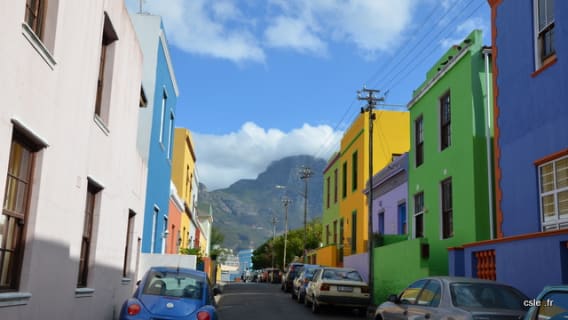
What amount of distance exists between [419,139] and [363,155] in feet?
31.9

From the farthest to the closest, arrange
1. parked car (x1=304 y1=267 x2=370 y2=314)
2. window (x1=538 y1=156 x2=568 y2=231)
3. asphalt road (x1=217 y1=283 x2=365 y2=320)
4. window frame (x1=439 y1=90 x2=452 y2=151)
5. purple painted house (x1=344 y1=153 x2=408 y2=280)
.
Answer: purple painted house (x1=344 y1=153 x2=408 y2=280) < window frame (x1=439 y1=90 x2=452 y2=151) < parked car (x1=304 y1=267 x2=370 y2=314) < asphalt road (x1=217 y1=283 x2=365 y2=320) < window (x1=538 y1=156 x2=568 y2=231)

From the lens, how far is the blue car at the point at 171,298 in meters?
9.48

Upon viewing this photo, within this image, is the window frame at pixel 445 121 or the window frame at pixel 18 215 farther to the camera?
the window frame at pixel 445 121

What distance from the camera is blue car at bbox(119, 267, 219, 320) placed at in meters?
9.48

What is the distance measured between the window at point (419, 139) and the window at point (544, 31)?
8.42 metres

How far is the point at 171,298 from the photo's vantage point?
Answer: 986 centimetres

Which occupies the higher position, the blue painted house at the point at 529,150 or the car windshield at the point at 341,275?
the blue painted house at the point at 529,150

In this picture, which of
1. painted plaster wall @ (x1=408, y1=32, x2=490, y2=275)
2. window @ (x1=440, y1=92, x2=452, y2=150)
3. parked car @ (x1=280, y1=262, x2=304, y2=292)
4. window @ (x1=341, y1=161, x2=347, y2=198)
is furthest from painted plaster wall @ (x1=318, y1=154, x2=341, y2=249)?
window @ (x1=440, y1=92, x2=452, y2=150)

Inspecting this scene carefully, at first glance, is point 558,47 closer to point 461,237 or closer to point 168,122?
point 461,237


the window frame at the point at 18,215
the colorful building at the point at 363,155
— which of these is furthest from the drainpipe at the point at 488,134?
the colorful building at the point at 363,155

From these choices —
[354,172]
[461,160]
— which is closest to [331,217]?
[354,172]

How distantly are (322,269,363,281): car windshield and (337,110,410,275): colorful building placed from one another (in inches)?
387

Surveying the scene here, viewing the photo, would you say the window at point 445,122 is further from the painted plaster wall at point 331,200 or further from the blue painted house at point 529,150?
the painted plaster wall at point 331,200

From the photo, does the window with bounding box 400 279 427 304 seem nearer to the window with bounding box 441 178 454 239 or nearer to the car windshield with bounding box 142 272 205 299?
the car windshield with bounding box 142 272 205 299
